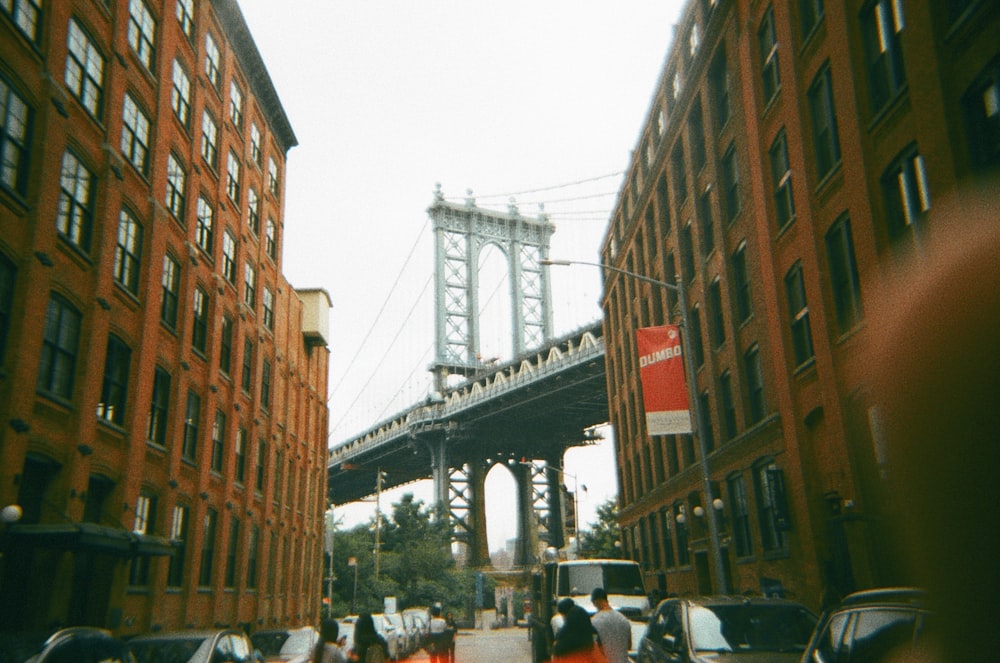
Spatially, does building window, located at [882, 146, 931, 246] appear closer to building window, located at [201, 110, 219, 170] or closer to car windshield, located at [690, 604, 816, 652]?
car windshield, located at [690, 604, 816, 652]

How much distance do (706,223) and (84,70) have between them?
64.2ft

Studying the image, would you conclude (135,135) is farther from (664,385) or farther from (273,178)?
(273,178)

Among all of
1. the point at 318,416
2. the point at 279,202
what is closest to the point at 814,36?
the point at 279,202

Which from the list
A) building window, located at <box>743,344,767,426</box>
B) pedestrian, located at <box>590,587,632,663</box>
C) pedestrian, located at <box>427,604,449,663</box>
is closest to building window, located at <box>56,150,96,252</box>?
pedestrian, located at <box>427,604,449,663</box>

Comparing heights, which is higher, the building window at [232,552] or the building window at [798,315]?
the building window at [798,315]

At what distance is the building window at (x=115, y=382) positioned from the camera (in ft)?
67.5

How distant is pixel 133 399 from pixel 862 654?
64.4ft

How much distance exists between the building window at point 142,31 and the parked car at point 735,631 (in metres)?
19.7

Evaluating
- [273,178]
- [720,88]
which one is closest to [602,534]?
[273,178]

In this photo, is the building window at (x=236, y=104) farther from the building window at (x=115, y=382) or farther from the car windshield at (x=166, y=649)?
the car windshield at (x=166, y=649)

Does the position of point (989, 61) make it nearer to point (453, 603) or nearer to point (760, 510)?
point (760, 510)

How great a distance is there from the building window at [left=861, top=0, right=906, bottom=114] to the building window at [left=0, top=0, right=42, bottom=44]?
52.9ft

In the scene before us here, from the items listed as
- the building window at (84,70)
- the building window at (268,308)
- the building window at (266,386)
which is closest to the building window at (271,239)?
the building window at (268,308)

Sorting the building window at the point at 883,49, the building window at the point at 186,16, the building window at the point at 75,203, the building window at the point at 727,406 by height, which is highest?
the building window at the point at 186,16
